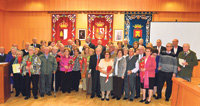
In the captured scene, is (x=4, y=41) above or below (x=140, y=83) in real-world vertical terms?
above

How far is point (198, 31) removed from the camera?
719 cm

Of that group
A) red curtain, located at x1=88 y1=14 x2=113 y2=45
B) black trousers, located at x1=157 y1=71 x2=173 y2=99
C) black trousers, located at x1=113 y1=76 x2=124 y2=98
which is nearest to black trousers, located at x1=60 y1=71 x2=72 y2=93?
black trousers, located at x1=113 y1=76 x2=124 y2=98

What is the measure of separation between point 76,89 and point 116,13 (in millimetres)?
4584

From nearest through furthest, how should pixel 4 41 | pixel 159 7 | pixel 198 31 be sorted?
pixel 198 31 → pixel 159 7 → pixel 4 41

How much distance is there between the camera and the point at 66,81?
514 centimetres

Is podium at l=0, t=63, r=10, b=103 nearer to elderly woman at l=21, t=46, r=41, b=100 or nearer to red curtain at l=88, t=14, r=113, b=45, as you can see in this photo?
elderly woman at l=21, t=46, r=41, b=100

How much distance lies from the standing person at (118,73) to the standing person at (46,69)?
177 cm

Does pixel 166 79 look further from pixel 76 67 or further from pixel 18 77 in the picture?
pixel 18 77

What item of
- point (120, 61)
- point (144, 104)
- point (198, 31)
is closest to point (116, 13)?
point (198, 31)

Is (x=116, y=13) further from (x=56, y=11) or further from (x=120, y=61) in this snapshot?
(x=120, y=61)

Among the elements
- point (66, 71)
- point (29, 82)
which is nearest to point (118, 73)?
point (66, 71)

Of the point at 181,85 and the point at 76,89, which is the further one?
the point at 76,89

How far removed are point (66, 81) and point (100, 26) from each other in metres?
4.17

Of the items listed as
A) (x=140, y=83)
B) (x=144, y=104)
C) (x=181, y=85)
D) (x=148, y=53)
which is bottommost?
(x=144, y=104)
